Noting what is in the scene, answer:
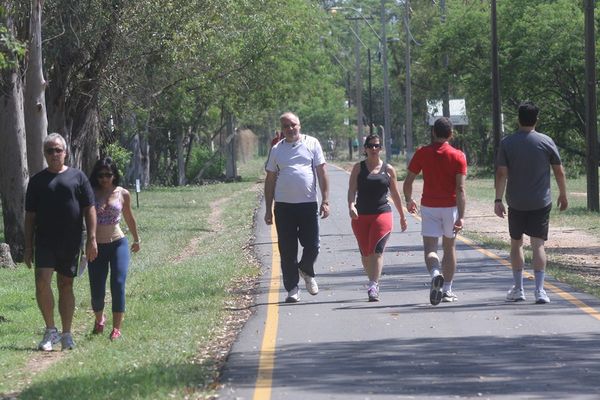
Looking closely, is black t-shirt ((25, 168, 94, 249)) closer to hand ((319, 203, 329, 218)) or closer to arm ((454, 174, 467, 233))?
hand ((319, 203, 329, 218))

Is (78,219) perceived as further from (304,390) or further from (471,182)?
(471,182)

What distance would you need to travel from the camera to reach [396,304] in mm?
12867

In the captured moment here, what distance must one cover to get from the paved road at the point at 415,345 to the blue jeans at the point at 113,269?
47.6 inches

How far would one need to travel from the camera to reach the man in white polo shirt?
12914 mm

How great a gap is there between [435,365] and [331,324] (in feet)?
7.58

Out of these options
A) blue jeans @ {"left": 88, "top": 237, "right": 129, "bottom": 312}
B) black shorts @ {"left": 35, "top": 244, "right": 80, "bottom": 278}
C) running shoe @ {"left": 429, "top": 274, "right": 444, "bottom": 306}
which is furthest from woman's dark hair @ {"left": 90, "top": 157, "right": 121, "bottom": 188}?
running shoe @ {"left": 429, "top": 274, "right": 444, "bottom": 306}

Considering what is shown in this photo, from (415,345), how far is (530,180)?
288 centimetres

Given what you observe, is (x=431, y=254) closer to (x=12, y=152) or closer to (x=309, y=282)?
(x=309, y=282)

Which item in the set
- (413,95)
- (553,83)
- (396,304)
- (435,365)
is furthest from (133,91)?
(413,95)

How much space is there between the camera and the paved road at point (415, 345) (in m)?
8.52

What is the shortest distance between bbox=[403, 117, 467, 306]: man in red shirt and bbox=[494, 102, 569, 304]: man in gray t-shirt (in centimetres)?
46

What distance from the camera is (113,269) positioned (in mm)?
11516

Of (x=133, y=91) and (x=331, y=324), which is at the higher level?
(x=133, y=91)

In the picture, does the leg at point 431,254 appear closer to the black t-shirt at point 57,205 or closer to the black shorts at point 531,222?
the black shorts at point 531,222
